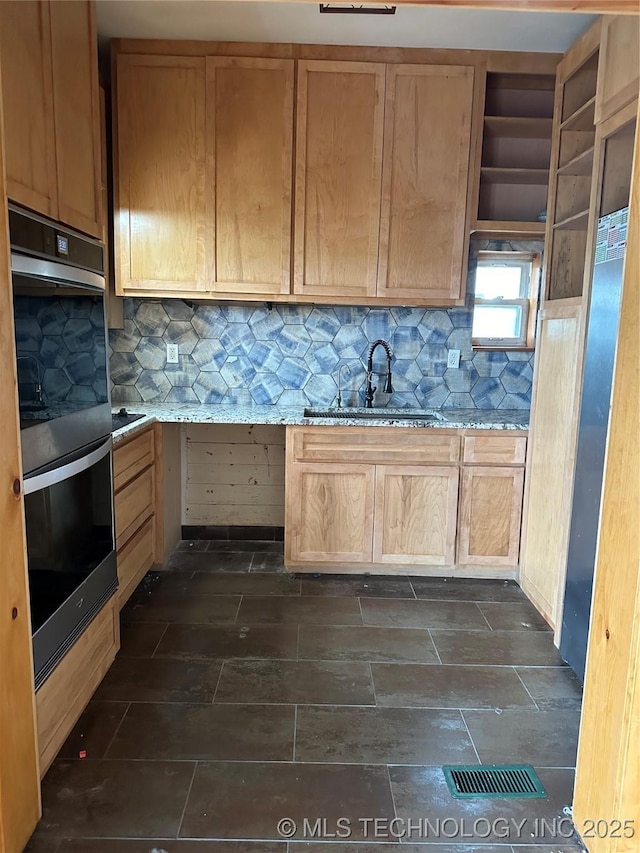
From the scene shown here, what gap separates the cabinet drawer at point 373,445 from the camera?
2.96 m

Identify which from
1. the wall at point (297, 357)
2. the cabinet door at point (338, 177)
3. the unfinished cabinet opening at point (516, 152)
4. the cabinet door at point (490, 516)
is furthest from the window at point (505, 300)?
the cabinet door at point (490, 516)

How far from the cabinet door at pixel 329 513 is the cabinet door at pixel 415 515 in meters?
0.07

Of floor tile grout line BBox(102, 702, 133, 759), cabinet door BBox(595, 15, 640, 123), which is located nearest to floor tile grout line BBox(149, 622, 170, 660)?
floor tile grout line BBox(102, 702, 133, 759)

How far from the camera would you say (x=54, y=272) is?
63.1 inches

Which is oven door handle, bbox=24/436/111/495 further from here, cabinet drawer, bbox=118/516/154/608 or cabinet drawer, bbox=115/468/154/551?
cabinet drawer, bbox=118/516/154/608

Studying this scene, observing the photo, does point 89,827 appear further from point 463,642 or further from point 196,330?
point 196,330

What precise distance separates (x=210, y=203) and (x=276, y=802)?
2.61 meters

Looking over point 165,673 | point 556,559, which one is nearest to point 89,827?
point 165,673

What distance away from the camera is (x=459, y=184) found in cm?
298

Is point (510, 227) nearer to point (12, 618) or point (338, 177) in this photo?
point (338, 177)

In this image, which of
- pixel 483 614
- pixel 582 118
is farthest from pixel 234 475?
pixel 582 118

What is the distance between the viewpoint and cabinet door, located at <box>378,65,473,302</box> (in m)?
2.91

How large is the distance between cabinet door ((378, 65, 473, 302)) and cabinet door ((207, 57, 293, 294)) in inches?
20.4

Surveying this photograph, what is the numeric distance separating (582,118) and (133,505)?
8.62 feet
